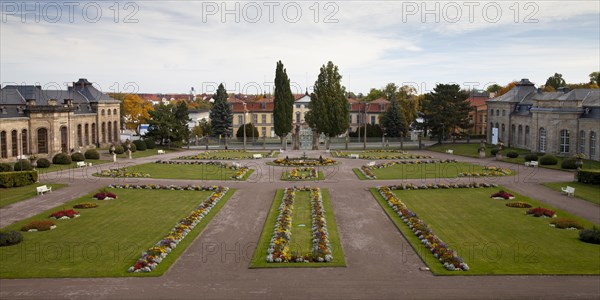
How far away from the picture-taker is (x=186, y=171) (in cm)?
5697

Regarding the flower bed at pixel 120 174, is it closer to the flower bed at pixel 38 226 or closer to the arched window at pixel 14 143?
the arched window at pixel 14 143

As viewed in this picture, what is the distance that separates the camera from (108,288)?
70.5ft

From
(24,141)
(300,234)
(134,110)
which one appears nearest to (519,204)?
(300,234)

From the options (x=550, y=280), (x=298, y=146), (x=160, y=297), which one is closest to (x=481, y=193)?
(x=550, y=280)

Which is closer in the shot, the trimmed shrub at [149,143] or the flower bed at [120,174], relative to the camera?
the flower bed at [120,174]

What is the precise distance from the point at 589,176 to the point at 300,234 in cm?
2940

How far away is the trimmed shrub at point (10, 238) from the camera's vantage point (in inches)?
1081

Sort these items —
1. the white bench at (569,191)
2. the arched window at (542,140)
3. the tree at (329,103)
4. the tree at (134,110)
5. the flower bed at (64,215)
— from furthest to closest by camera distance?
the tree at (134,110)
the tree at (329,103)
the arched window at (542,140)
the white bench at (569,191)
the flower bed at (64,215)

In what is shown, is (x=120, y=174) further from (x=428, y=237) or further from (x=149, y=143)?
(x=428, y=237)

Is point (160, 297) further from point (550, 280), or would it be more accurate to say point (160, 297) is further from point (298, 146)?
point (298, 146)

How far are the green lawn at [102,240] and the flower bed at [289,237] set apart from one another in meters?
4.60

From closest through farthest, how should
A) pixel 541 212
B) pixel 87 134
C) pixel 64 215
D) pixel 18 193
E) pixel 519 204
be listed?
pixel 541 212, pixel 64 215, pixel 519 204, pixel 18 193, pixel 87 134

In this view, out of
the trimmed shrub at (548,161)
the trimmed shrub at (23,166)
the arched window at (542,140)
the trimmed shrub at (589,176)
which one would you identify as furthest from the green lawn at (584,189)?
the trimmed shrub at (23,166)

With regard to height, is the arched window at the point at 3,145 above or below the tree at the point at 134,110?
below
